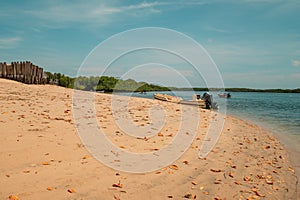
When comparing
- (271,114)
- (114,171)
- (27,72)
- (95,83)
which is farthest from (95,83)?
(114,171)

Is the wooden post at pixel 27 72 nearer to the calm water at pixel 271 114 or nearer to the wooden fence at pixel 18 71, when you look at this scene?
the wooden fence at pixel 18 71

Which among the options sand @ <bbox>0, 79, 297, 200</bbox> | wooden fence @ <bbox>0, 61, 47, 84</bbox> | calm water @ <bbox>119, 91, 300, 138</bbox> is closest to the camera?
sand @ <bbox>0, 79, 297, 200</bbox>

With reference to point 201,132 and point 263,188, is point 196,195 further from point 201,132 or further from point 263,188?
point 201,132

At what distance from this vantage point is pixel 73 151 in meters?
4.62

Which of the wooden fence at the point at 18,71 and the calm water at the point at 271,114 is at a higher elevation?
the wooden fence at the point at 18,71

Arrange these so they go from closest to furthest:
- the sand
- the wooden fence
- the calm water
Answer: the sand
the calm water
the wooden fence

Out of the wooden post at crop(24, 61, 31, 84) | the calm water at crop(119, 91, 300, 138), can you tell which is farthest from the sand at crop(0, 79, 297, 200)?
the wooden post at crop(24, 61, 31, 84)

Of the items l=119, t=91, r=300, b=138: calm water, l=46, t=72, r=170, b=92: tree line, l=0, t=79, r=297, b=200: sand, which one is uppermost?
l=46, t=72, r=170, b=92: tree line

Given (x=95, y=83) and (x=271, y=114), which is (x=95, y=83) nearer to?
(x=95, y=83)

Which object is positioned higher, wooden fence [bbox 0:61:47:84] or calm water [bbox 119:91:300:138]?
wooden fence [bbox 0:61:47:84]

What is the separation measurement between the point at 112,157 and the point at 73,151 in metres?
0.78

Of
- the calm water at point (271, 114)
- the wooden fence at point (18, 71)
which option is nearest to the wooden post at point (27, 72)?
the wooden fence at point (18, 71)

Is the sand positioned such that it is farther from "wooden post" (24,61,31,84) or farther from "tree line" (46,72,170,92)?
"wooden post" (24,61,31,84)

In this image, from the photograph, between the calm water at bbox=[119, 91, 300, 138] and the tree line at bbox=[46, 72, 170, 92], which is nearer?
the calm water at bbox=[119, 91, 300, 138]
